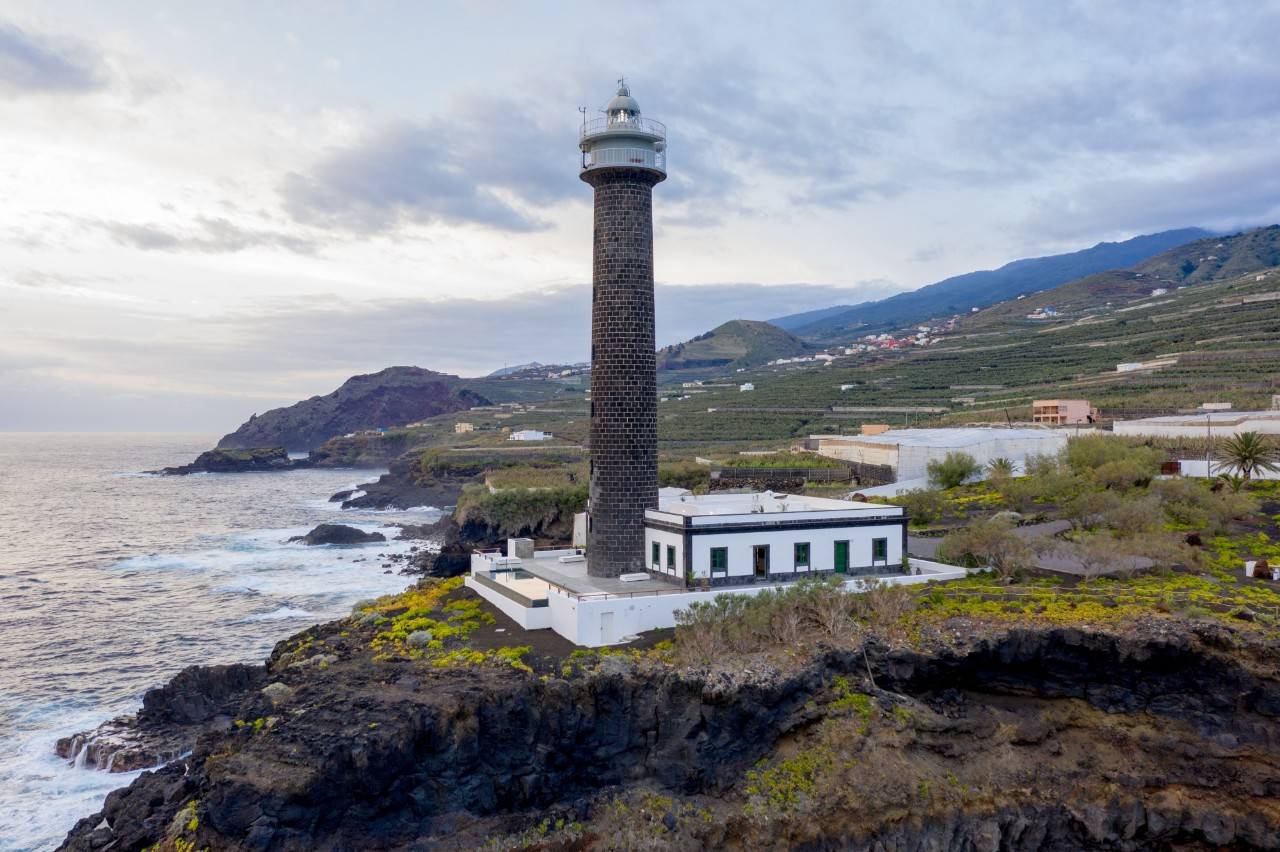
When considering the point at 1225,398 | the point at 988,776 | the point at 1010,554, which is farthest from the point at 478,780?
the point at 1225,398

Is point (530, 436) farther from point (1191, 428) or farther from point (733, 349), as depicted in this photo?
point (733, 349)

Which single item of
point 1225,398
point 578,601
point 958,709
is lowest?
point 958,709

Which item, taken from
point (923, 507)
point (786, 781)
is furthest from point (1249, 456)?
point (786, 781)

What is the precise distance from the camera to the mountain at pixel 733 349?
155 meters

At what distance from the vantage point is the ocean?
19953 mm

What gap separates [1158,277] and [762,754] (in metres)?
141

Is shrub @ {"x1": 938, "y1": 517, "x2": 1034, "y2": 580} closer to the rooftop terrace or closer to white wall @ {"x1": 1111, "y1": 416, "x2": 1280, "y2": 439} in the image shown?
the rooftop terrace

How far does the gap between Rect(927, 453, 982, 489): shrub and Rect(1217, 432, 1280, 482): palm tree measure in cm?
907

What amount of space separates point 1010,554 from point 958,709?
6600 millimetres

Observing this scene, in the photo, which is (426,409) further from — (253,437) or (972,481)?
(972,481)

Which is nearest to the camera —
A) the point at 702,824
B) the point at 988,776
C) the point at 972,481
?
the point at 702,824

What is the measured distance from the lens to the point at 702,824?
14.8m

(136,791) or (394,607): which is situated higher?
(394,607)

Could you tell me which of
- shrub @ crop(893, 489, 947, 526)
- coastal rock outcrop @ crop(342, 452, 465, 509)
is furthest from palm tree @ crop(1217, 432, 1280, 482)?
coastal rock outcrop @ crop(342, 452, 465, 509)
